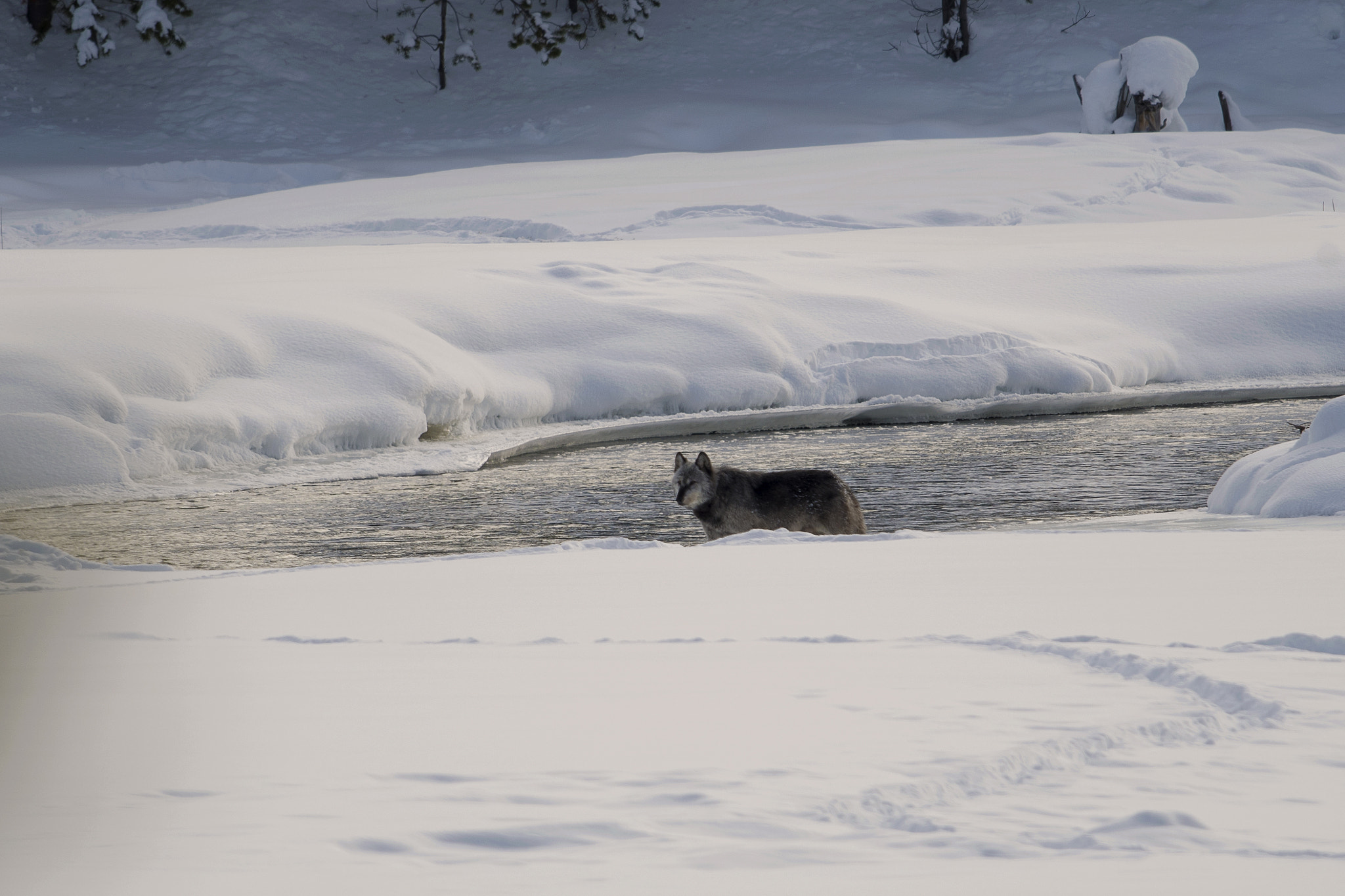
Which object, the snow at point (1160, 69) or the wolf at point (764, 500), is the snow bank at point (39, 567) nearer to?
the wolf at point (764, 500)

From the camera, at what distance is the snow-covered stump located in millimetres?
24625

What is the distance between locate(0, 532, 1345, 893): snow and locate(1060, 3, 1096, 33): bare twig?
108ft

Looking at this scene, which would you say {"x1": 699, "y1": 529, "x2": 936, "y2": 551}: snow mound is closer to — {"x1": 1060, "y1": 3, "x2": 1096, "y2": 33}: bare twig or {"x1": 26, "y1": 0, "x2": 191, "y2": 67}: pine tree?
{"x1": 26, "y1": 0, "x2": 191, "y2": 67}: pine tree

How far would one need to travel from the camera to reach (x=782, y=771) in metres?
2.82

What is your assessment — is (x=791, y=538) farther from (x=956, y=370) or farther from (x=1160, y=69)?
(x=1160, y=69)

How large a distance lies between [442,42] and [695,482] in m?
28.1

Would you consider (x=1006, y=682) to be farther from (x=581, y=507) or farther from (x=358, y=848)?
(x=581, y=507)

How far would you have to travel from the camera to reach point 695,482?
289 inches

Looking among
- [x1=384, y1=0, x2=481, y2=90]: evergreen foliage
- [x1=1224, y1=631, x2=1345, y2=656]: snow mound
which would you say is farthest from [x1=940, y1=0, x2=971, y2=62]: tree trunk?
[x1=1224, y1=631, x2=1345, y2=656]: snow mound

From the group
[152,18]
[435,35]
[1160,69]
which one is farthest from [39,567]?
[435,35]

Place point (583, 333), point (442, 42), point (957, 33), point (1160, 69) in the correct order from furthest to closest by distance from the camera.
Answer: point (957, 33) → point (442, 42) → point (1160, 69) → point (583, 333)

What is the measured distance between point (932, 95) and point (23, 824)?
32.6m

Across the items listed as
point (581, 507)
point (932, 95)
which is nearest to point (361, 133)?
point (932, 95)

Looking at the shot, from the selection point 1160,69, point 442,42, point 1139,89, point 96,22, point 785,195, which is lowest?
point 785,195
